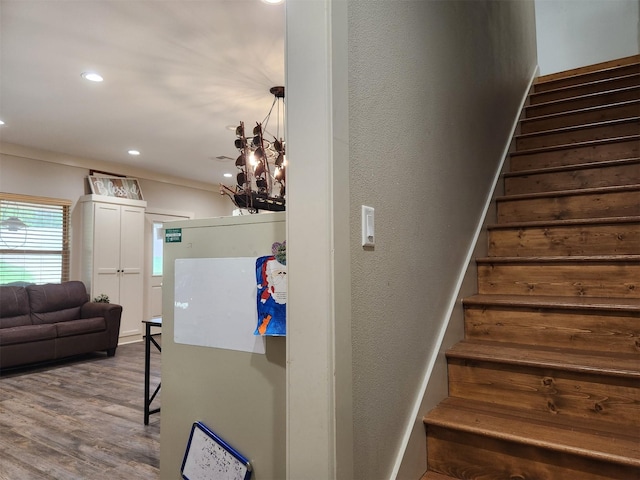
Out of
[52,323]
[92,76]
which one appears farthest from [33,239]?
[92,76]

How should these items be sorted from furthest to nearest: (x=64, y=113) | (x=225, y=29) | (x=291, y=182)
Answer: (x=64, y=113), (x=225, y=29), (x=291, y=182)

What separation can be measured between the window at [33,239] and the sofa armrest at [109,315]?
0.83m

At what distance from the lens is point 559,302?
1.73 metres

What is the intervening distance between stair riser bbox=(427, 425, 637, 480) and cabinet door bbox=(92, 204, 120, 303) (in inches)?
224

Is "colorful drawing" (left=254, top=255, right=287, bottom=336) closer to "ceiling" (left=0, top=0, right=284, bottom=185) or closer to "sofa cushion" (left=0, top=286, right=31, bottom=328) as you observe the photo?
"ceiling" (left=0, top=0, right=284, bottom=185)

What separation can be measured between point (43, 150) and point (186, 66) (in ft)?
11.6

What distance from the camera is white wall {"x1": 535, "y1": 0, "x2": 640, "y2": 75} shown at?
4.87m

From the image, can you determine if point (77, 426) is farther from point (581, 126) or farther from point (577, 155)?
point (581, 126)

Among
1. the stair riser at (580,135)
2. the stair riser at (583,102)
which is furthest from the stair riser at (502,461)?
the stair riser at (583,102)

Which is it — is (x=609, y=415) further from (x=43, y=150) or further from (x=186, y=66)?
(x=43, y=150)

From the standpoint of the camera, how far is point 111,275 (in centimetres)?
605

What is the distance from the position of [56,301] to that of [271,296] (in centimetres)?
517

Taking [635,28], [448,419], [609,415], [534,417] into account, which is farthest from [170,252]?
[635,28]

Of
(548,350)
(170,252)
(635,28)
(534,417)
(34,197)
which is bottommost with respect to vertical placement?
(534,417)
